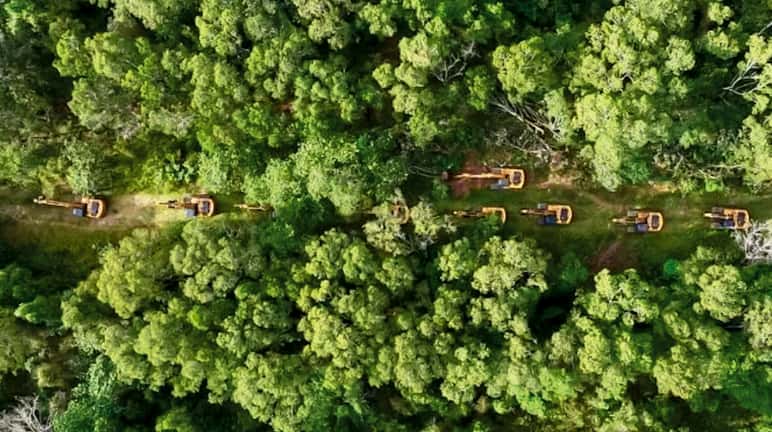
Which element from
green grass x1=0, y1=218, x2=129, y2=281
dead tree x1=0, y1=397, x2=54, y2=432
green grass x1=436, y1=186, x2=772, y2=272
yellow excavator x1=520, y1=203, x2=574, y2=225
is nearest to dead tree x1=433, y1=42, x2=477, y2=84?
green grass x1=436, y1=186, x2=772, y2=272

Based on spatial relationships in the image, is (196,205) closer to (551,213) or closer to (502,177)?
(502,177)

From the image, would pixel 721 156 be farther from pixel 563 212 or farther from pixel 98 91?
pixel 98 91

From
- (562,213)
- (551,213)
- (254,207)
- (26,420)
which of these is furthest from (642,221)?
(26,420)

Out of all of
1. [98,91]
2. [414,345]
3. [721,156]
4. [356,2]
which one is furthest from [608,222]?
[98,91]

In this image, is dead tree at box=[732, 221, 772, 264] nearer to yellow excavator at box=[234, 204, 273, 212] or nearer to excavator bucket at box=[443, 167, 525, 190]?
excavator bucket at box=[443, 167, 525, 190]

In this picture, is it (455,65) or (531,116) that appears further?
(531,116)

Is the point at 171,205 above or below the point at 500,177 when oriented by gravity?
below
